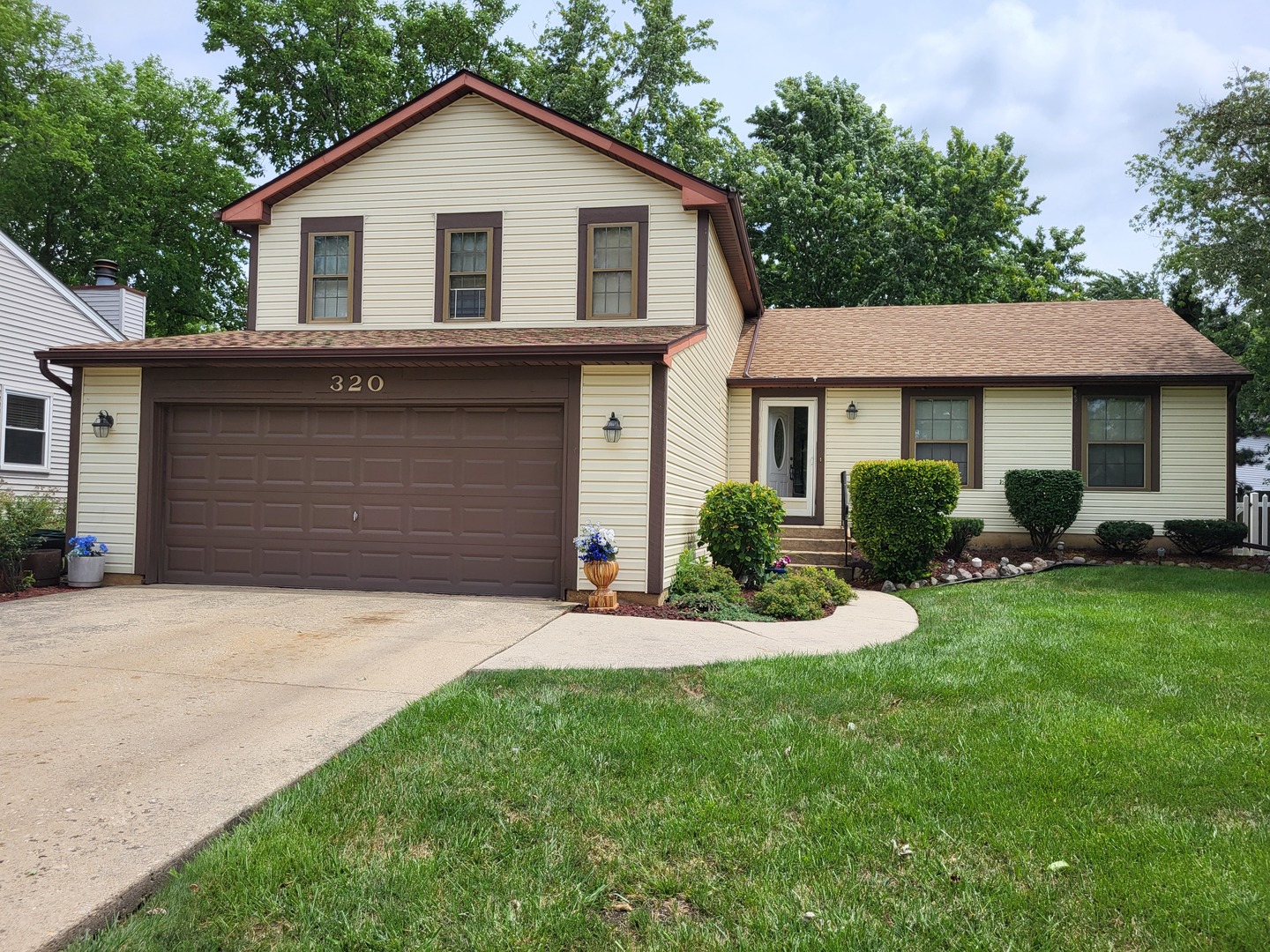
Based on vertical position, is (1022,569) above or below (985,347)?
below

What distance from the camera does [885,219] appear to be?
21812 millimetres

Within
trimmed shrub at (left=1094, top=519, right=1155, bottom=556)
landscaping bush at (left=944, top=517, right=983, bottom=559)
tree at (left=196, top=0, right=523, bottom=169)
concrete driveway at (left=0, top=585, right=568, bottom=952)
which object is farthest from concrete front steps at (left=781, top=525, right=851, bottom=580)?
tree at (left=196, top=0, right=523, bottom=169)

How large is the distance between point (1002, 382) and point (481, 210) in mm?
8624

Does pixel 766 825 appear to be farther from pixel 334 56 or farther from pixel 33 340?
pixel 334 56

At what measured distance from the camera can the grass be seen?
2547mm

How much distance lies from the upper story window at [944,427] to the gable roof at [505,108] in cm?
423

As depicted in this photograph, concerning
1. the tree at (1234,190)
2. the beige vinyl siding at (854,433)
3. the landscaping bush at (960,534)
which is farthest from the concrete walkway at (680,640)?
the tree at (1234,190)

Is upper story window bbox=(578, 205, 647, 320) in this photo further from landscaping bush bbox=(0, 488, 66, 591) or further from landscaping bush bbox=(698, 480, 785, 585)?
landscaping bush bbox=(0, 488, 66, 591)

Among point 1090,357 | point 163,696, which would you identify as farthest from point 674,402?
point 1090,357

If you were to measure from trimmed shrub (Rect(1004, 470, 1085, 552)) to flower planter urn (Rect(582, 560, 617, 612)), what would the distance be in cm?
763

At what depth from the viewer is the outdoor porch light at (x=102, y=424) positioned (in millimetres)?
10133

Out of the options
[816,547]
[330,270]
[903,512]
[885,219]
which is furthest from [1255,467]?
[330,270]

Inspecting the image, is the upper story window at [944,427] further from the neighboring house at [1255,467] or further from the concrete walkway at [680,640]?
the neighboring house at [1255,467]

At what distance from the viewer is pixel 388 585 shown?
979 centimetres
